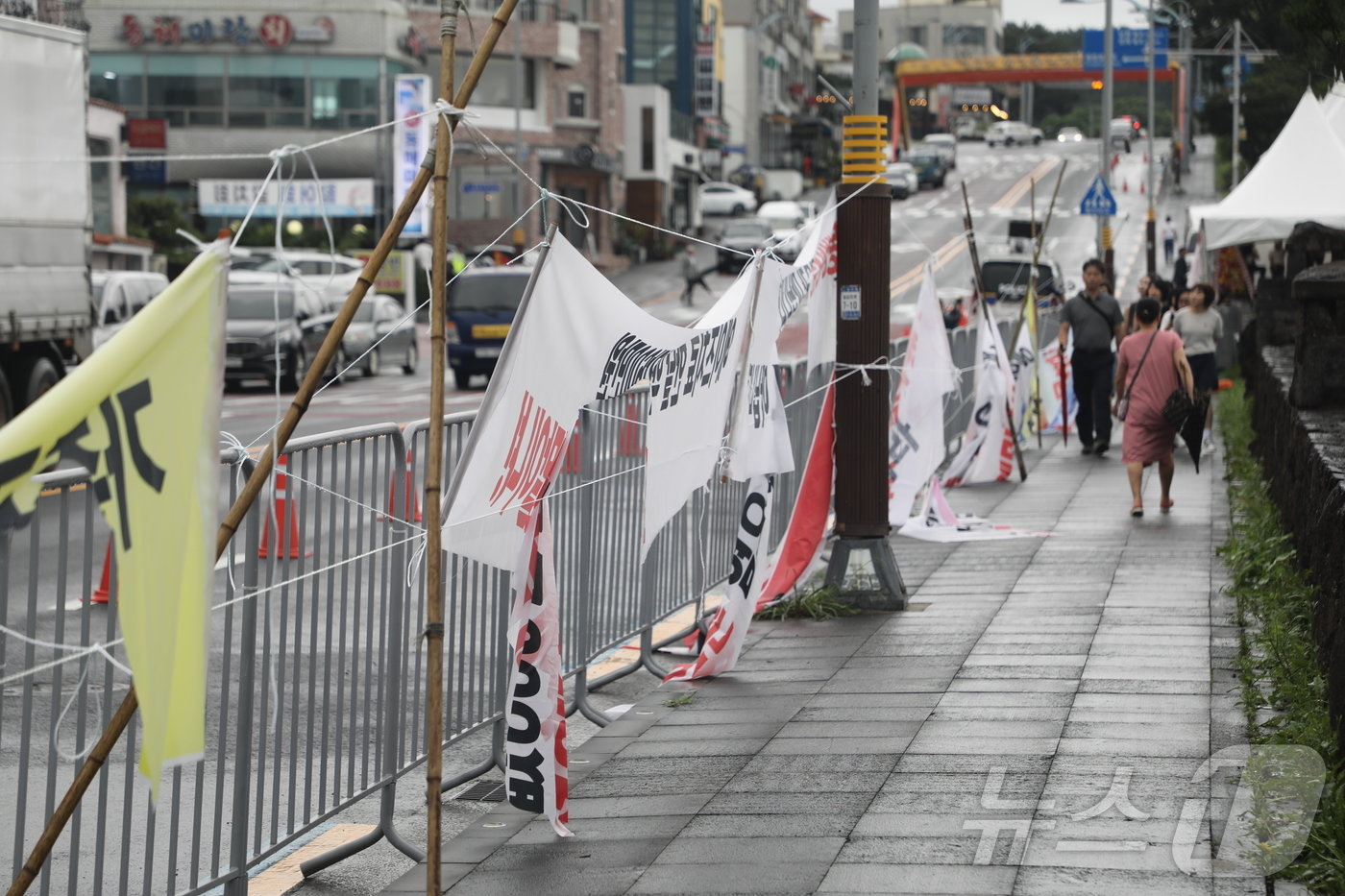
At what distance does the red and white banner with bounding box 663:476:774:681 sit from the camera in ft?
25.7

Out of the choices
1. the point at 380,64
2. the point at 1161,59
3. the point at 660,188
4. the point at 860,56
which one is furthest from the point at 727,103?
the point at 860,56

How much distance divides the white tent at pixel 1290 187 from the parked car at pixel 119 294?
670 inches

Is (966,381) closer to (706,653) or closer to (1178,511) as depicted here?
(1178,511)

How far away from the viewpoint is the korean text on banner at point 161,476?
3.55 m

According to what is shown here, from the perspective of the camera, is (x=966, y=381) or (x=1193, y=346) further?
(x=966, y=381)

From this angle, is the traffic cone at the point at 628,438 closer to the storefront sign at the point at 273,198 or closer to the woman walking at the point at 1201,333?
the woman walking at the point at 1201,333

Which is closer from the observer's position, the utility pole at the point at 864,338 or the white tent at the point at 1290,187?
the utility pole at the point at 864,338

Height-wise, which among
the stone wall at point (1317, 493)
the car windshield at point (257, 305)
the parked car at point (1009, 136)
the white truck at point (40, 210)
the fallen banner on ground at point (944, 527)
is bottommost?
the fallen banner on ground at point (944, 527)

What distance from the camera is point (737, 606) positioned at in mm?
7867

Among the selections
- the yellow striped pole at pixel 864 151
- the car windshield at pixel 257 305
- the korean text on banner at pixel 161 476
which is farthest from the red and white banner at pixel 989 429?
the car windshield at pixel 257 305

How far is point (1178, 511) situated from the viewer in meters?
12.8

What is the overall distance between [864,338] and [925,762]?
3656 millimetres

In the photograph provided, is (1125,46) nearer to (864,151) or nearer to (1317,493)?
(864,151)

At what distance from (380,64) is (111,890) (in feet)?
190
